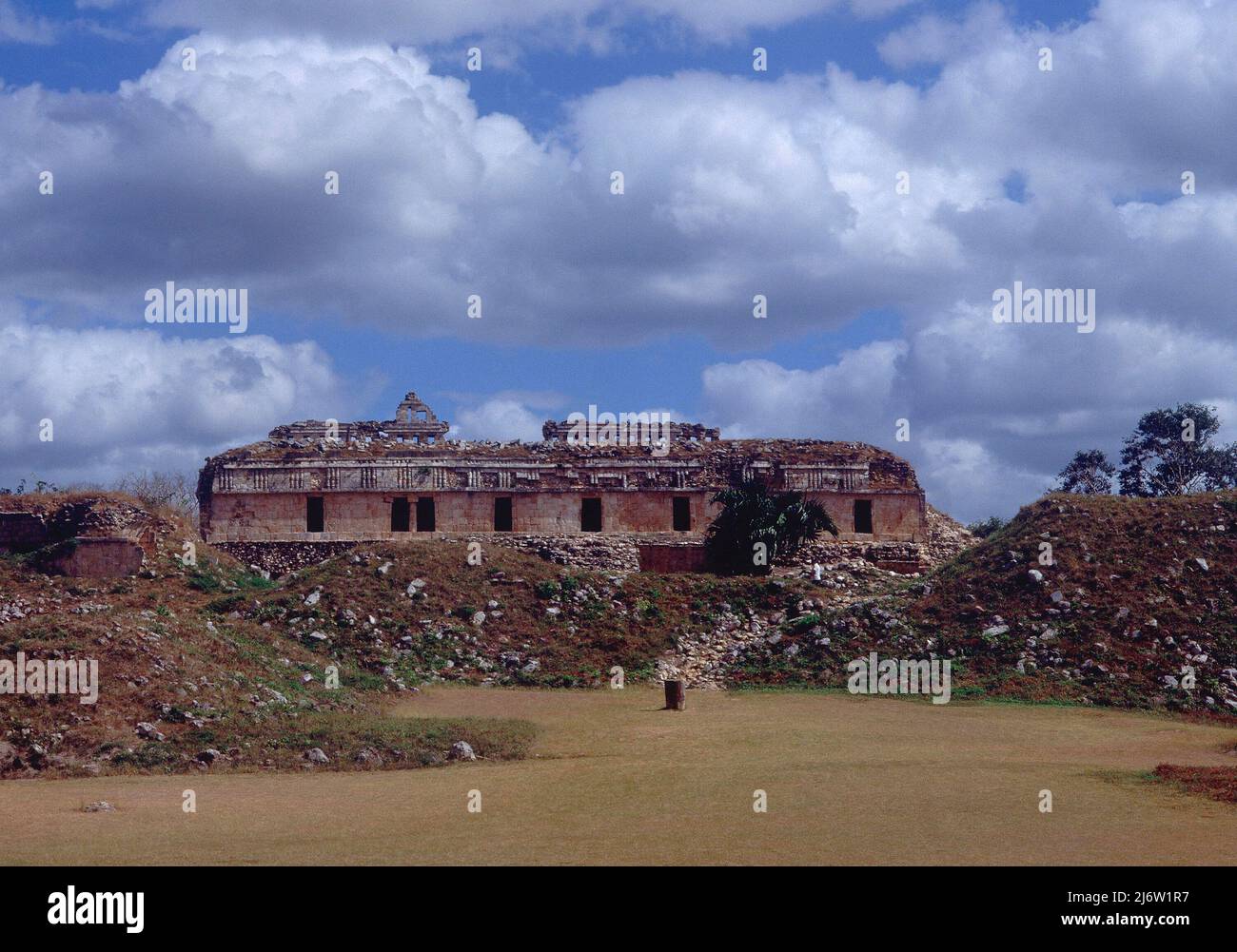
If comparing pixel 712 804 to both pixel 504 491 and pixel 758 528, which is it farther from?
pixel 504 491

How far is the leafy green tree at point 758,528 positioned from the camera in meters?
31.9

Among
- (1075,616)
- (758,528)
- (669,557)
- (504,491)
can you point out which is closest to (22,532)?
(504,491)

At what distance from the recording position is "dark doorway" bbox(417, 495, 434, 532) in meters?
34.8

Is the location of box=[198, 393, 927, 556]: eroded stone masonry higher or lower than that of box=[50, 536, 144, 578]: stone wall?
higher

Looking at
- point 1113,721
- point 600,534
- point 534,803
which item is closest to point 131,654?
point 534,803

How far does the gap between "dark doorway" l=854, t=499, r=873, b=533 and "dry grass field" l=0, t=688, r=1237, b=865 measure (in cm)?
1584

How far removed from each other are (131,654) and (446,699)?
19.1 feet

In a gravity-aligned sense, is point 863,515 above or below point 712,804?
above

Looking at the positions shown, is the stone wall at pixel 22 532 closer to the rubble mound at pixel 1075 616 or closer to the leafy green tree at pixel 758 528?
the leafy green tree at pixel 758 528

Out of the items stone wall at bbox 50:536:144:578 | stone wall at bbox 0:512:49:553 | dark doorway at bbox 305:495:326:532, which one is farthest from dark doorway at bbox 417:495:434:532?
stone wall at bbox 0:512:49:553

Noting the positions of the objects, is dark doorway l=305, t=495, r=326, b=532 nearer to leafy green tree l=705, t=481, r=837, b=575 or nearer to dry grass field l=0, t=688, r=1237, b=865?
leafy green tree l=705, t=481, r=837, b=575

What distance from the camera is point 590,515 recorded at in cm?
A: 3484

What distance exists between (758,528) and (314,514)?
41.8 feet

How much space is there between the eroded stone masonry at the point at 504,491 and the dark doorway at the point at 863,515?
28mm
